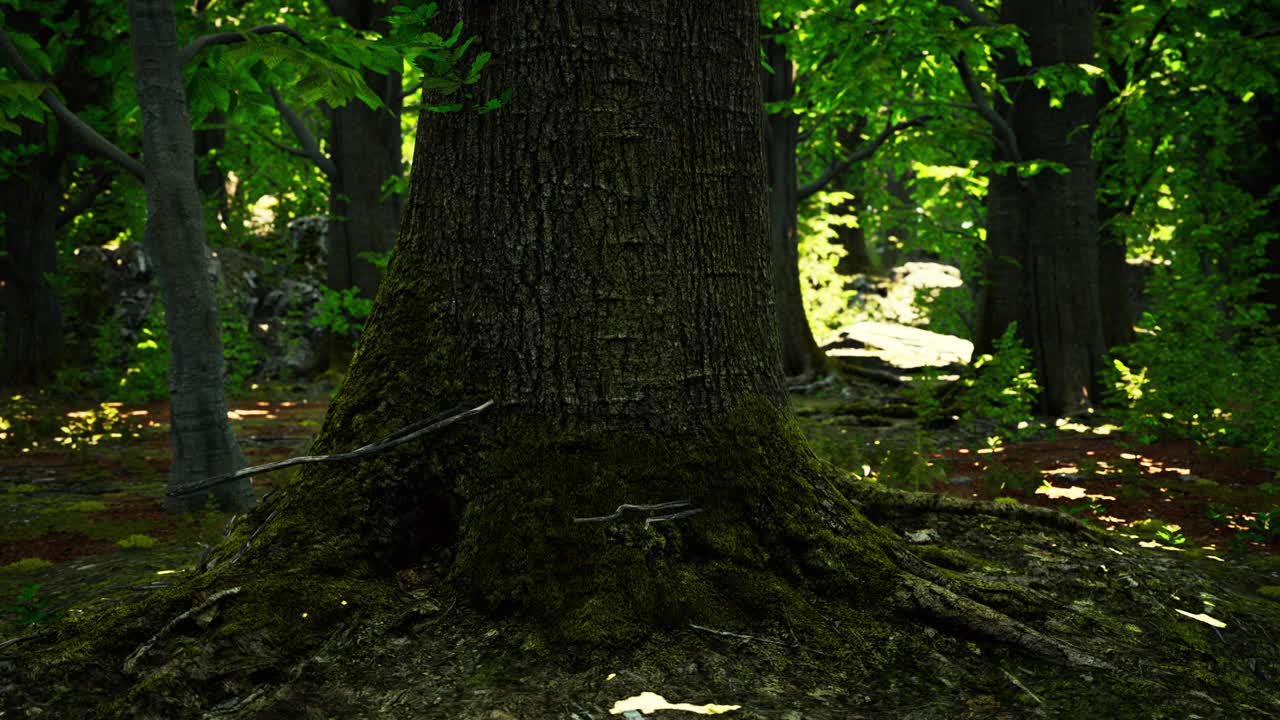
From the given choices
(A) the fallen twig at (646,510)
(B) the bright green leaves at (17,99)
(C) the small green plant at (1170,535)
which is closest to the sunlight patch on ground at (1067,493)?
(C) the small green plant at (1170,535)

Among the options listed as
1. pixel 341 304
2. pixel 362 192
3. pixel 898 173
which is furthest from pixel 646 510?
pixel 898 173

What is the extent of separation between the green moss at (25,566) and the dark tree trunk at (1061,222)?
31.8 ft

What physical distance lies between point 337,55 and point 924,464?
521cm

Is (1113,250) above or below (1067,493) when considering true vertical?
above

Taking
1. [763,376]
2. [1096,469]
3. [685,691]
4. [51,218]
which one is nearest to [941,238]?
[1096,469]

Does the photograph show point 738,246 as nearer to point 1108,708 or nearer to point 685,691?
point 685,691

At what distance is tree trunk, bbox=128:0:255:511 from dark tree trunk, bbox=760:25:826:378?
33.1ft

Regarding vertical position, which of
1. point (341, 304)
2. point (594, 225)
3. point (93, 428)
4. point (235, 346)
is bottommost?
point (93, 428)

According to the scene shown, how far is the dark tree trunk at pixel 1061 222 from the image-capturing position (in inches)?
384

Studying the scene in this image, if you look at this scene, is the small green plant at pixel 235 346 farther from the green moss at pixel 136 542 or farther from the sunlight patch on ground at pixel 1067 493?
the sunlight patch on ground at pixel 1067 493

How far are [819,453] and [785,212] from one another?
8.06 meters

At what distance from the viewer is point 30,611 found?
3.48m

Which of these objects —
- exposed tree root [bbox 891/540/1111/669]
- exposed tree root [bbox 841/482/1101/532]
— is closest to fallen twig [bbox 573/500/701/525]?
exposed tree root [bbox 891/540/1111/669]

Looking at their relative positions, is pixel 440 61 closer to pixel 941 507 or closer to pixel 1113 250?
pixel 941 507
